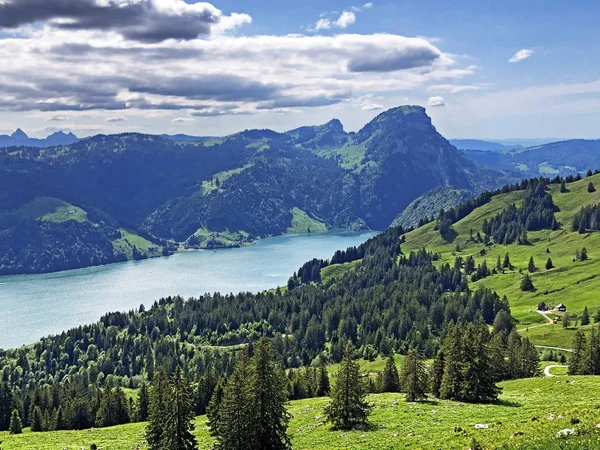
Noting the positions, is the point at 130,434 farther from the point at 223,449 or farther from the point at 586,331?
the point at 586,331

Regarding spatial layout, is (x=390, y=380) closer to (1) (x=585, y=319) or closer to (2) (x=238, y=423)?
(2) (x=238, y=423)

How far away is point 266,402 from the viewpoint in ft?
151

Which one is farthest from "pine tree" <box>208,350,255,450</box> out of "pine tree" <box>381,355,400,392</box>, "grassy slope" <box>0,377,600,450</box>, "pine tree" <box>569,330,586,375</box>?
"pine tree" <box>569,330,586,375</box>

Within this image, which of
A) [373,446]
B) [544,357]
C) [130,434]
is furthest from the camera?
[544,357]

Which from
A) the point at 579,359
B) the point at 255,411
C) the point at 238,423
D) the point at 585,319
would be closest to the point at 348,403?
the point at 255,411

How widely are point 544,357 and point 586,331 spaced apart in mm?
24921

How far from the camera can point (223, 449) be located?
1790 inches

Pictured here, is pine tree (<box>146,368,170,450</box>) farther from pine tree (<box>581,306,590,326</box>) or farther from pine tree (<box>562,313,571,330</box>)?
pine tree (<box>581,306,590,326</box>)

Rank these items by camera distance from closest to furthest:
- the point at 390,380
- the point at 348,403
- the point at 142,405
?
the point at 348,403, the point at 390,380, the point at 142,405

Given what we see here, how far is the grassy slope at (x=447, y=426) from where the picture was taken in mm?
31672

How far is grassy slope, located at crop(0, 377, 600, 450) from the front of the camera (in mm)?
31672

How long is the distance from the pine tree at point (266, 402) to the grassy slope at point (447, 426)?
3.40 metres

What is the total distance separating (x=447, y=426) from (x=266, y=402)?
1599cm

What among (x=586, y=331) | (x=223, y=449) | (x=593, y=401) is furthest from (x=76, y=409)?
(x=586, y=331)
